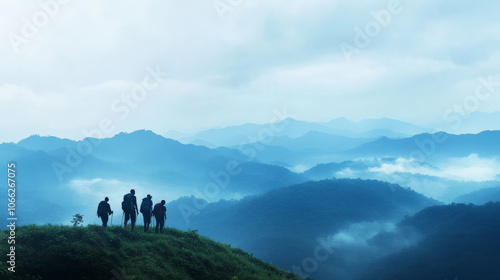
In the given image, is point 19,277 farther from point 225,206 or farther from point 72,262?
point 225,206

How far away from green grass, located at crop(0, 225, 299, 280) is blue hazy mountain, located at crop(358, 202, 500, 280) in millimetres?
85554

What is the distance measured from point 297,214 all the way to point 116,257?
141 meters

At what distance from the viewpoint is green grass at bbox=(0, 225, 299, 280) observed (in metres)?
13.1

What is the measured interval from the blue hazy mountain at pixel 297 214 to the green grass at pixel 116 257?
10497cm

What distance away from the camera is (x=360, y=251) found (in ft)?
406

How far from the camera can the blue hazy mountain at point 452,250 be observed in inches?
3322

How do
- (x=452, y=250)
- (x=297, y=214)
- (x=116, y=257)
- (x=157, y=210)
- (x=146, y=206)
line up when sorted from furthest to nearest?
(x=297, y=214) → (x=452, y=250) → (x=157, y=210) → (x=146, y=206) → (x=116, y=257)

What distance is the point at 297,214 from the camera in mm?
149875

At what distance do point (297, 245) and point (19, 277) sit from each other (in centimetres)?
12327

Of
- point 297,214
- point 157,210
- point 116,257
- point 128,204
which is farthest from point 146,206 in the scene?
point 297,214

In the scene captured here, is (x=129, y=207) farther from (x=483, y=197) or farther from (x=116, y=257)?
(x=483, y=197)

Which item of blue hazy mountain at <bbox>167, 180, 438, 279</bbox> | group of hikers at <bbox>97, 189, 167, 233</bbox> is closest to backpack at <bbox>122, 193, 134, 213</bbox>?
group of hikers at <bbox>97, 189, 167, 233</bbox>

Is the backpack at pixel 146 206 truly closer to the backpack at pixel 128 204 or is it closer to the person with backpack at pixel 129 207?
the person with backpack at pixel 129 207

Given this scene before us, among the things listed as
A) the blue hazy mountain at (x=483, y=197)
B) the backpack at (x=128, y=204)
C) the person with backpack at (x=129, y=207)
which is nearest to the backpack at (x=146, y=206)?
the person with backpack at (x=129, y=207)
